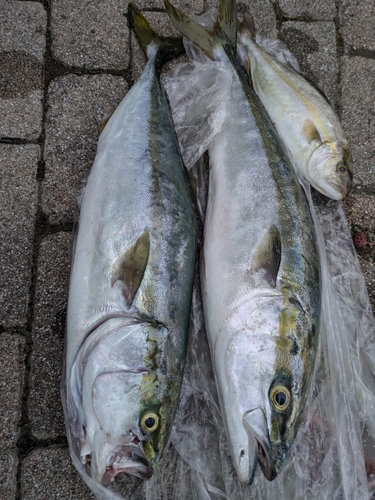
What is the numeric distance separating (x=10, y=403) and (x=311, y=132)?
222 centimetres

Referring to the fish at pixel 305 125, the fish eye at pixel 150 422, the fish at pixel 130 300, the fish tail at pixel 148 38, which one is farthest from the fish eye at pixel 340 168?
the fish eye at pixel 150 422

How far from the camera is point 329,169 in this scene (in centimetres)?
268

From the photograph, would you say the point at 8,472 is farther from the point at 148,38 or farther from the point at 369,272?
the point at 148,38

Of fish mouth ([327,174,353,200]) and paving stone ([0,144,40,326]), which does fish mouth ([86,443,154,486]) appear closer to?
paving stone ([0,144,40,326])

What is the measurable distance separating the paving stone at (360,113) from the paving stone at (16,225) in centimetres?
202

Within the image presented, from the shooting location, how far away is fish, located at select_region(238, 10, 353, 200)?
269cm

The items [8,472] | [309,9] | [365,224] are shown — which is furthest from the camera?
[309,9]

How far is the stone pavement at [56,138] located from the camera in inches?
91.4

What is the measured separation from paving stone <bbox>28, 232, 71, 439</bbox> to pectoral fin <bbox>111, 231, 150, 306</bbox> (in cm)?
60

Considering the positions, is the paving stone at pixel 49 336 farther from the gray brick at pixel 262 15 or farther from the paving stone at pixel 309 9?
the paving stone at pixel 309 9

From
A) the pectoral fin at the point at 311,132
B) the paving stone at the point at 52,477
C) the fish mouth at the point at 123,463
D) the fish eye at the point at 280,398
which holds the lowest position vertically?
the paving stone at the point at 52,477

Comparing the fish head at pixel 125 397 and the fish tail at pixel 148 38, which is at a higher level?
the fish tail at pixel 148 38

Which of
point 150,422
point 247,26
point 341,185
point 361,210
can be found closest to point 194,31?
point 247,26

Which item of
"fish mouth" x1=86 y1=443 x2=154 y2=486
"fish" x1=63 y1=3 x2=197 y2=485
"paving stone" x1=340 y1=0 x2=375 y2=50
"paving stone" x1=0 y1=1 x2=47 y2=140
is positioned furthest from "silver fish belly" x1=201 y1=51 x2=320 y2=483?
"paving stone" x1=340 y1=0 x2=375 y2=50
